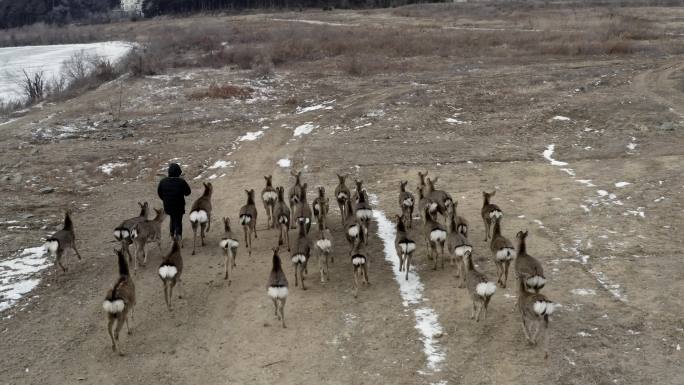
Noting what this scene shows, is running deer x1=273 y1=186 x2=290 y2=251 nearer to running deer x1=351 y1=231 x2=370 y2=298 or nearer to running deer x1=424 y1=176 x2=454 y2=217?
running deer x1=351 y1=231 x2=370 y2=298

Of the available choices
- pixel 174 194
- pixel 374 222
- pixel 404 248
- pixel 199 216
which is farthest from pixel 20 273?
pixel 404 248

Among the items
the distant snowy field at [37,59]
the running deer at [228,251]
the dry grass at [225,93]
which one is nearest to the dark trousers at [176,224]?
the running deer at [228,251]

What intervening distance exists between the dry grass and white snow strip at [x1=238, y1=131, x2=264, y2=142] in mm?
6522

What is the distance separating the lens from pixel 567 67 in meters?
37.5

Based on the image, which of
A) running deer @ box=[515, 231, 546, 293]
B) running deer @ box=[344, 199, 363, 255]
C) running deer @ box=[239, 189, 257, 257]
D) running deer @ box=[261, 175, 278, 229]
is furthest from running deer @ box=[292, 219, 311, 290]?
running deer @ box=[515, 231, 546, 293]

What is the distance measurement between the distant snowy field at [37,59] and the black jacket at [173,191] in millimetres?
30345

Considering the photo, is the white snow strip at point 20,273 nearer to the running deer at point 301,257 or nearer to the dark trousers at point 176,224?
the dark trousers at point 176,224

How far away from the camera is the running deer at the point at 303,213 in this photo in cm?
1454

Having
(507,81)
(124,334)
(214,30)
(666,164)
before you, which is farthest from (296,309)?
(214,30)

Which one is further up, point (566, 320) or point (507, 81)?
point (507, 81)

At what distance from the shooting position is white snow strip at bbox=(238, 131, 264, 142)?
84.8ft

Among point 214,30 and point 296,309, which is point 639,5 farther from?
point 296,309

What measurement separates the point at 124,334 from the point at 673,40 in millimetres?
47469

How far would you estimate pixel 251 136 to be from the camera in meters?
26.2
